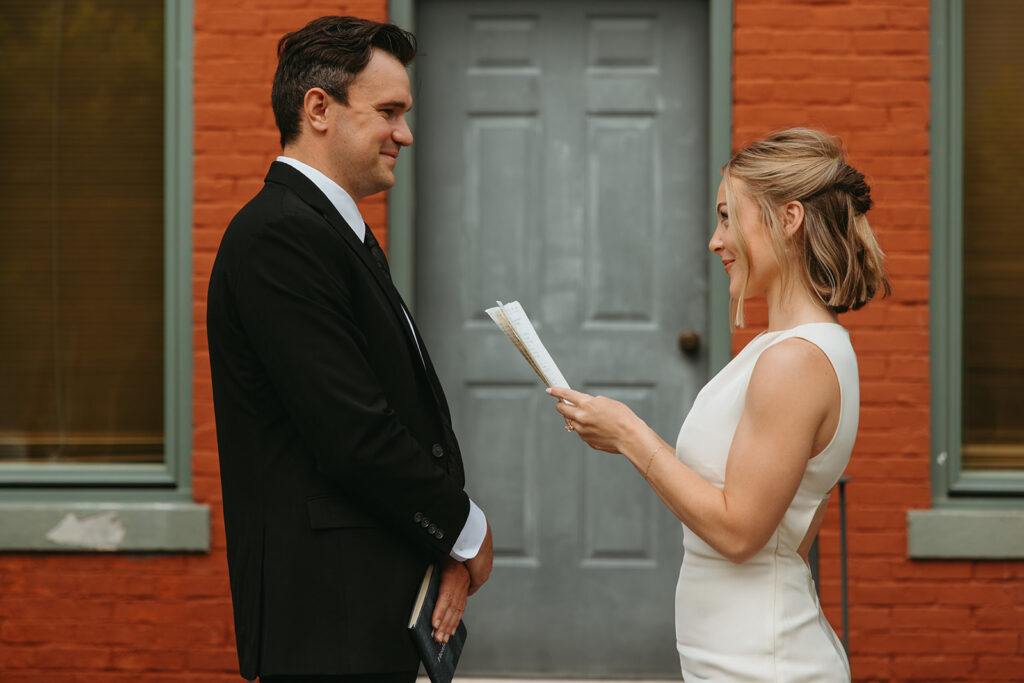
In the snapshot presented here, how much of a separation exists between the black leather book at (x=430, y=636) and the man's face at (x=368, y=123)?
807 millimetres

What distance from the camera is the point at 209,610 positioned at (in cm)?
412

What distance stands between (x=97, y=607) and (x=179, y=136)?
1901 mm

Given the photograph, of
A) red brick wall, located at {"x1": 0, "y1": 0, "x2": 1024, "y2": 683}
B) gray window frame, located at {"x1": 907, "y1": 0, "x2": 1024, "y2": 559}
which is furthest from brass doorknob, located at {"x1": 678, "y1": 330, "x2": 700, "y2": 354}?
gray window frame, located at {"x1": 907, "y1": 0, "x2": 1024, "y2": 559}

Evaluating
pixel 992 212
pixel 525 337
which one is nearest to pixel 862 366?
pixel 992 212

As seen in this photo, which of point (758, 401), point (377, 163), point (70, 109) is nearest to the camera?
point (758, 401)

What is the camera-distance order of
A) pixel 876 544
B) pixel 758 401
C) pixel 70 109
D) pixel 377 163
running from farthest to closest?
pixel 70 109 → pixel 876 544 → pixel 377 163 → pixel 758 401

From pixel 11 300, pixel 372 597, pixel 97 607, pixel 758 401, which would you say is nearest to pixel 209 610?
pixel 97 607

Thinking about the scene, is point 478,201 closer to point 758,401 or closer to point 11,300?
point 11,300

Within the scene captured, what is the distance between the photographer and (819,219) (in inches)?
73.2

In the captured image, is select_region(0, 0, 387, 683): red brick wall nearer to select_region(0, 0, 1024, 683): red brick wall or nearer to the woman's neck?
select_region(0, 0, 1024, 683): red brick wall

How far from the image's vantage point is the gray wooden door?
438cm

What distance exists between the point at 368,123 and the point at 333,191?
161 millimetres

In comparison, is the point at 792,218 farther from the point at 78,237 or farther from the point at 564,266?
the point at 78,237

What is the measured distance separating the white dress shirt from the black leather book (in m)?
0.07
